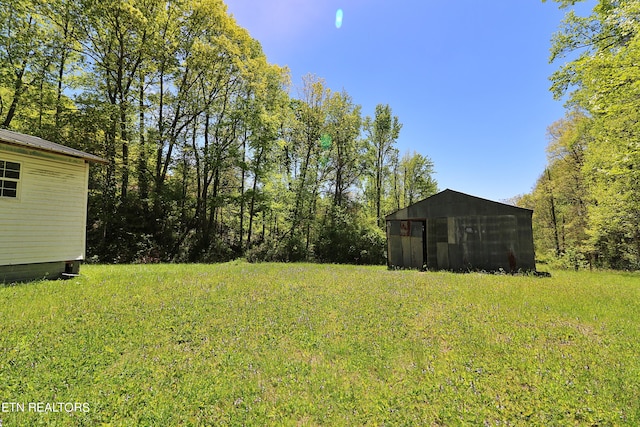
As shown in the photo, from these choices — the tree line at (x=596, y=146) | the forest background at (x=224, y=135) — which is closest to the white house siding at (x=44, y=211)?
the forest background at (x=224, y=135)

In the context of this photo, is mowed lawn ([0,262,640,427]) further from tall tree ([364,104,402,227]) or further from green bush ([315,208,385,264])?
tall tree ([364,104,402,227])

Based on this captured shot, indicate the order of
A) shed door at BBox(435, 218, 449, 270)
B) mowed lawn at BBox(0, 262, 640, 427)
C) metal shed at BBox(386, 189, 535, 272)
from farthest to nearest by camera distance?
1. shed door at BBox(435, 218, 449, 270)
2. metal shed at BBox(386, 189, 535, 272)
3. mowed lawn at BBox(0, 262, 640, 427)

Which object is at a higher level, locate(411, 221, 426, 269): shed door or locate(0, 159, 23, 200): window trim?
locate(0, 159, 23, 200): window trim

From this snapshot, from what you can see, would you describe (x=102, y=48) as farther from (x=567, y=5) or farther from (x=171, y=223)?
(x=567, y=5)

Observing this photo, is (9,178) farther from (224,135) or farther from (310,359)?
(224,135)

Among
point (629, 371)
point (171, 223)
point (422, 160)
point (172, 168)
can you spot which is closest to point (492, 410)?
point (629, 371)

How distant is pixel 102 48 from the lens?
17.5 meters

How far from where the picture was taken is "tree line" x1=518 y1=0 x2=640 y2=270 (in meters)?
7.95

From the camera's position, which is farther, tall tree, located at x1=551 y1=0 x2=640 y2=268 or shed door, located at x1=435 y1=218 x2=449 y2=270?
shed door, located at x1=435 y1=218 x2=449 y2=270

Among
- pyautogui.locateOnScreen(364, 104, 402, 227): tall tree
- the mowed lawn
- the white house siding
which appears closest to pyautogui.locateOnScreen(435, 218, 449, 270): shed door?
the mowed lawn

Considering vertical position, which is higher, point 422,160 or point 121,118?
point 422,160

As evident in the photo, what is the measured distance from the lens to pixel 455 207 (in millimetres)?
15688

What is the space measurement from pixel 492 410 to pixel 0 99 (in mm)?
24154

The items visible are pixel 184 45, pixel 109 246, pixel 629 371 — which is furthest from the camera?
pixel 184 45
